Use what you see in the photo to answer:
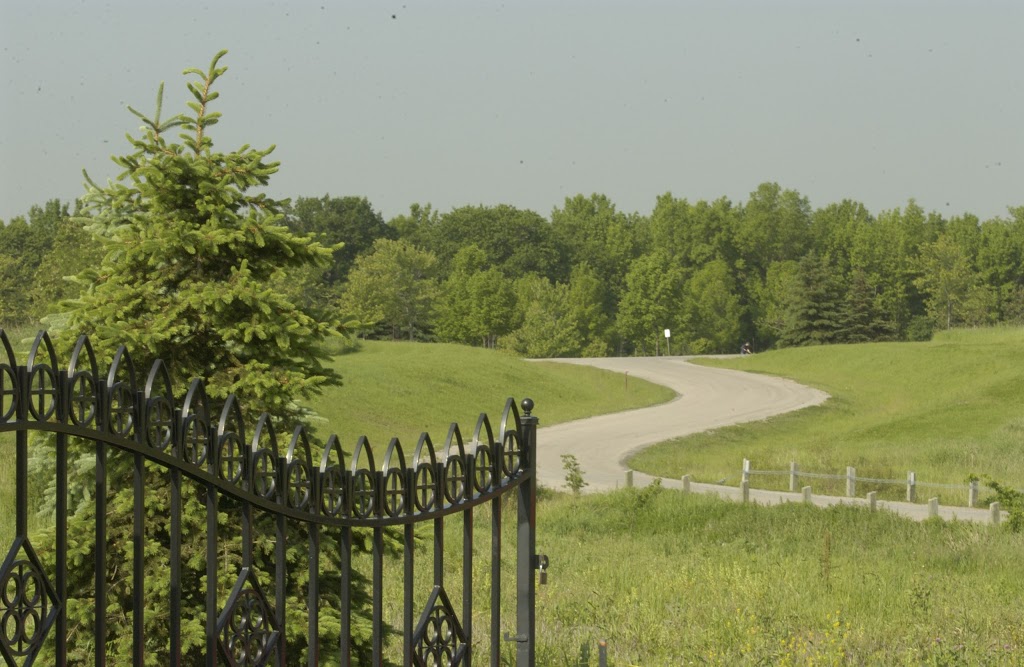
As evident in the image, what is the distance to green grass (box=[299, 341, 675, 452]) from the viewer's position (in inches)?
1428

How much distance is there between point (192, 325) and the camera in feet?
23.2

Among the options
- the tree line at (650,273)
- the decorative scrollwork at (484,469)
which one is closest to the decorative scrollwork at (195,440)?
the decorative scrollwork at (484,469)

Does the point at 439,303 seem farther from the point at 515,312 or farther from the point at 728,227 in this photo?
the point at 728,227

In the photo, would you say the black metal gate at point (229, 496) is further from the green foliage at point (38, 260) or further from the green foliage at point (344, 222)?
the green foliage at point (344, 222)

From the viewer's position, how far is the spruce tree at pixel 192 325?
21.4 ft

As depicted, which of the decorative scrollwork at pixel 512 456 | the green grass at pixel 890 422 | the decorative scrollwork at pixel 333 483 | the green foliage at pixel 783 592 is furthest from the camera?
the green grass at pixel 890 422

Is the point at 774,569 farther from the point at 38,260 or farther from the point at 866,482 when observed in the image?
the point at 38,260

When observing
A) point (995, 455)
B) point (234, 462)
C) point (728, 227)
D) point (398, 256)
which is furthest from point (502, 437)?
point (728, 227)

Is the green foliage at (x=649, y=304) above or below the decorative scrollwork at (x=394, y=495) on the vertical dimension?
above

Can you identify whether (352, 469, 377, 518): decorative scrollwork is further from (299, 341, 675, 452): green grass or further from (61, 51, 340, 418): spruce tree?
(299, 341, 675, 452): green grass

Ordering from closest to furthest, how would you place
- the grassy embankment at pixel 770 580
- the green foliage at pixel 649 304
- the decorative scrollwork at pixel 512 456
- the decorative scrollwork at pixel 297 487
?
1. the decorative scrollwork at pixel 297 487
2. the decorative scrollwork at pixel 512 456
3. the grassy embankment at pixel 770 580
4. the green foliage at pixel 649 304

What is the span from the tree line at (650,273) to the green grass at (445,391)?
11321 mm

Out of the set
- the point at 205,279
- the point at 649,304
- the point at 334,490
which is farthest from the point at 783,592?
the point at 649,304

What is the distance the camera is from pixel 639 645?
8.73 meters
